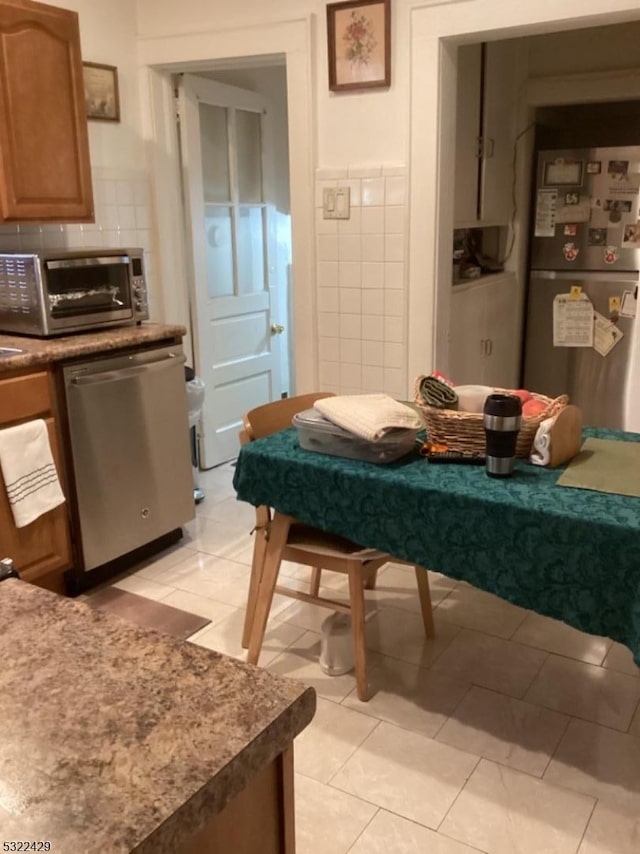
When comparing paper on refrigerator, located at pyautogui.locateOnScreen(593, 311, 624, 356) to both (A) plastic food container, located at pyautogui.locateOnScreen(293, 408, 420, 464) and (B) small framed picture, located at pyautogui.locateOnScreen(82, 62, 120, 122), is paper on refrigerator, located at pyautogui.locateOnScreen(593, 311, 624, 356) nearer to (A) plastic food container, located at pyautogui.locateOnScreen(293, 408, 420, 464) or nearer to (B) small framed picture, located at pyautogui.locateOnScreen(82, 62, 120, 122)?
(A) plastic food container, located at pyautogui.locateOnScreen(293, 408, 420, 464)

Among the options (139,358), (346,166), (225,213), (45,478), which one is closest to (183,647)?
(45,478)

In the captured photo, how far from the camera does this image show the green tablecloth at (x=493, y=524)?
1638 mm

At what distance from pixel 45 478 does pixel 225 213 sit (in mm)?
2079

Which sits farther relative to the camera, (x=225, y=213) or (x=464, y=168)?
(x=225, y=213)

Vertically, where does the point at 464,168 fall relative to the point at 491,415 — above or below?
above

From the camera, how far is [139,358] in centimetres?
290

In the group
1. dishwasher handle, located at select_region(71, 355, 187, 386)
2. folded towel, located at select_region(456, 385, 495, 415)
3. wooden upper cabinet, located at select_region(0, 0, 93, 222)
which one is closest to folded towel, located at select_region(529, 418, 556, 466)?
folded towel, located at select_region(456, 385, 495, 415)

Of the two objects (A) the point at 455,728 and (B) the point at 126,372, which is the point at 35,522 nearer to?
(B) the point at 126,372

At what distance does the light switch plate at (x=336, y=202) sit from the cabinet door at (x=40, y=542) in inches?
57.5

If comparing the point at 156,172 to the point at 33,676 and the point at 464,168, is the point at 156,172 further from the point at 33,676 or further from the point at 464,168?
the point at 33,676

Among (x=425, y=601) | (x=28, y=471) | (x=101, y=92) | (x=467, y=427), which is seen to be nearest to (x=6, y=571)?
(x=467, y=427)

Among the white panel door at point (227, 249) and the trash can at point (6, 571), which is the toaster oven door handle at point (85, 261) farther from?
the trash can at point (6, 571)

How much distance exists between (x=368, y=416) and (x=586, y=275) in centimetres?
266

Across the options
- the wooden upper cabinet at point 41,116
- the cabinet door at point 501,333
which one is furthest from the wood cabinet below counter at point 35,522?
the cabinet door at point 501,333
